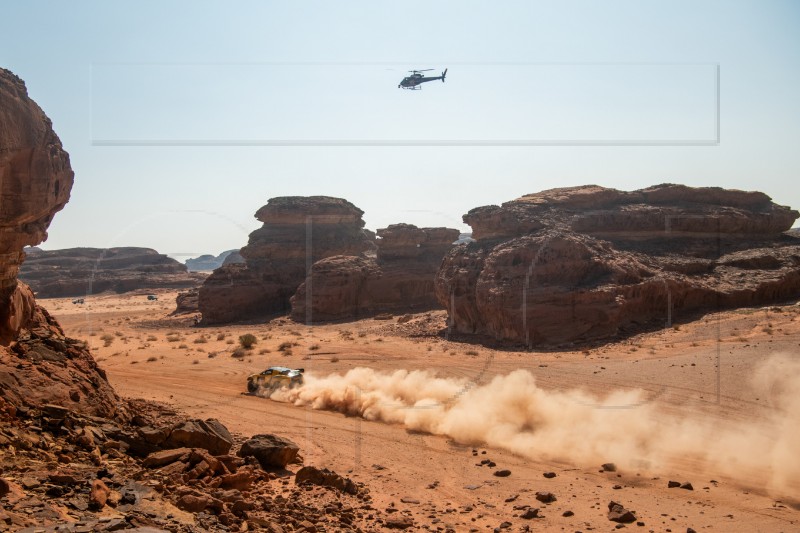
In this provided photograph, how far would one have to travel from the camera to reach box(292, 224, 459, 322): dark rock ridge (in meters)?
39.9

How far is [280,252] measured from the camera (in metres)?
46.4

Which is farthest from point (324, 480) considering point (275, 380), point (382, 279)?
point (382, 279)

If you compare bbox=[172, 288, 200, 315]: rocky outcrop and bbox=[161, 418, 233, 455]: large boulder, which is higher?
bbox=[172, 288, 200, 315]: rocky outcrop

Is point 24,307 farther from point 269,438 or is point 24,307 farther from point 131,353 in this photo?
point 131,353

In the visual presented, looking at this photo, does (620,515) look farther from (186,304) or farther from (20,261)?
(186,304)

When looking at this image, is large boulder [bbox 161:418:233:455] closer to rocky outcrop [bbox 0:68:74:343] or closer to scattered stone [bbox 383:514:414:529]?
rocky outcrop [bbox 0:68:74:343]

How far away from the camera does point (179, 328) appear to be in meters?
42.1

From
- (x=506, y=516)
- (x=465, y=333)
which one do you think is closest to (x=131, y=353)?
(x=465, y=333)

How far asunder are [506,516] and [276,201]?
41.2m

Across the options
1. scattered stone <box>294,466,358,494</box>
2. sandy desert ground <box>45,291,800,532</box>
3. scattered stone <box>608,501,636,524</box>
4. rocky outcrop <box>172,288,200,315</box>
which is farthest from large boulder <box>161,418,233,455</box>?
rocky outcrop <box>172,288,200,315</box>

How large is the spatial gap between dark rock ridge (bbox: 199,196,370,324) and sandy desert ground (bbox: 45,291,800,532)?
46.9 feet

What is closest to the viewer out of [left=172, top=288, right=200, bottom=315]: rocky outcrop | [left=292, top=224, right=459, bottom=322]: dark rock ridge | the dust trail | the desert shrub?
the dust trail

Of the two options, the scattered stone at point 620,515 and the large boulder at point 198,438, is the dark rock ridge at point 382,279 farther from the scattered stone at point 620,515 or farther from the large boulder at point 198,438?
the scattered stone at point 620,515

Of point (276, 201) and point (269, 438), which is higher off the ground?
point (276, 201)
